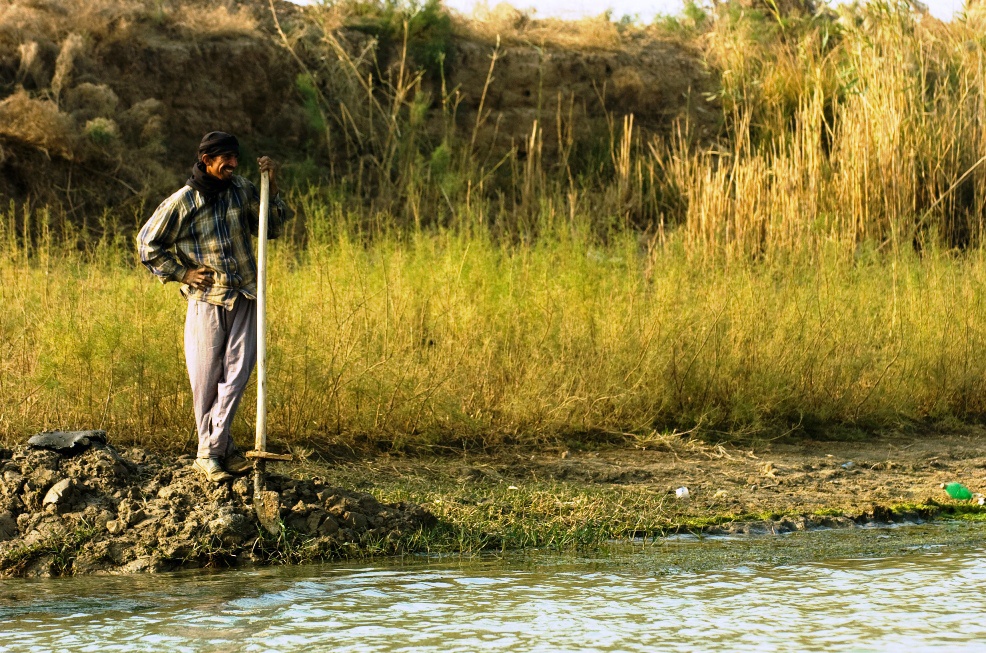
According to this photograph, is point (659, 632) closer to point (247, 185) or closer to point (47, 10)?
point (247, 185)

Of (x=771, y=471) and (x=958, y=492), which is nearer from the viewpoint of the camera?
(x=958, y=492)

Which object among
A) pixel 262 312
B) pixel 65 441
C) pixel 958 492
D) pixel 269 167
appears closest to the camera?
pixel 262 312

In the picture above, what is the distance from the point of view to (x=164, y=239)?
5.59 metres

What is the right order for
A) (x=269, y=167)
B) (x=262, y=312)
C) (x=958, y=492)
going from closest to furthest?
(x=262, y=312)
(x=269, y=167)
(x=958, y=492)

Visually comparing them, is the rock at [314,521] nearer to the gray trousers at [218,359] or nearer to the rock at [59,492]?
the gray trousers at [218,359]

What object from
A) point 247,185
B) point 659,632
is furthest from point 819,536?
point 247,185

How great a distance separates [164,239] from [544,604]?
2.33 meters

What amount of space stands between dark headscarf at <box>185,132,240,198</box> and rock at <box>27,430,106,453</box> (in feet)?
4.30

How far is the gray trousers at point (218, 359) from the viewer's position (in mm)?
5574

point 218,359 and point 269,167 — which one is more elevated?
point 269,167

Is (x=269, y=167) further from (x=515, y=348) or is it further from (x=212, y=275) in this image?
(x=515, y=348)

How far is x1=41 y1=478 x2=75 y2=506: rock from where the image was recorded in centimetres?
555

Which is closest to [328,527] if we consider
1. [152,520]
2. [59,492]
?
[152,520]

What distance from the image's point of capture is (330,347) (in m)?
7.89
